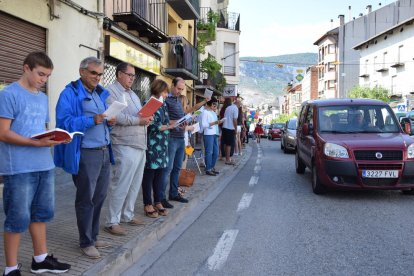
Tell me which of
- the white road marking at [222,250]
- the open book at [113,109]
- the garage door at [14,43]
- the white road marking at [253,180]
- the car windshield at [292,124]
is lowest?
the white road marking at [222,250]

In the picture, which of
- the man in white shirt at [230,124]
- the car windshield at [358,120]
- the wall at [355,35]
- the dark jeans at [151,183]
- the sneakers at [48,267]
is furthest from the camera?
the wall at [355,35]

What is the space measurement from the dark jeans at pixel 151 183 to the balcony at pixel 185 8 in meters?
13.6

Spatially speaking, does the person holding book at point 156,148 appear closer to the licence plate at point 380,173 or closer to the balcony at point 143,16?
the licence plate at point 380,173

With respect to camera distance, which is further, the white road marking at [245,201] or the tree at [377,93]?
the tree at [377,93]

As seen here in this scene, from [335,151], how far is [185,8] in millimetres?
13875

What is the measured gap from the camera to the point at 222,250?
496 centimetres

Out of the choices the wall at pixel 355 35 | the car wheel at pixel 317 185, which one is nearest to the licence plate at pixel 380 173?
the car wheel at pixel 317 185

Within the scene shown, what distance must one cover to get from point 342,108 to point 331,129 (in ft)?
2.15

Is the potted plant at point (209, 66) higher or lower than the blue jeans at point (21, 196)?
higher

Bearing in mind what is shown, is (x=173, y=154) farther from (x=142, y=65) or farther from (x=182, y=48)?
(x=182, y=48)

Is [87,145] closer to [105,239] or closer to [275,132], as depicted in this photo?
[105,239]

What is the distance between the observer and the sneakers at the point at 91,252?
13.6ft

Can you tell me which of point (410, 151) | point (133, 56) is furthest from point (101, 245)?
point (133, 56)

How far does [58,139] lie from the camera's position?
11.1 ft
